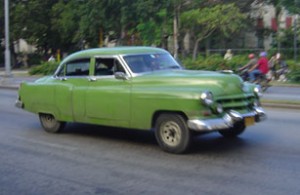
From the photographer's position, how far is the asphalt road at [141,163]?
6773 mm

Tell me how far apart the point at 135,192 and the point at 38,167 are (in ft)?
7.03

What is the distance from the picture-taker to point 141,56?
987cm

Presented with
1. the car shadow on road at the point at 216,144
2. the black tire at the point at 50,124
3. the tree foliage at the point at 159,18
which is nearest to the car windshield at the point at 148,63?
the car shadow on road at the point at 216,144

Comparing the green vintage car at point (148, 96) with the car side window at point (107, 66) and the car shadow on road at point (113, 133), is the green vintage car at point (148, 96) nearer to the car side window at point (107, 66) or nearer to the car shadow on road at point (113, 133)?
the car side window at point (107, 66)

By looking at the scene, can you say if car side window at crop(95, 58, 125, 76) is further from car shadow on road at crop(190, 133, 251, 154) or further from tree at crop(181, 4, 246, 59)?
tree at crop(181, 4, 246, 59)

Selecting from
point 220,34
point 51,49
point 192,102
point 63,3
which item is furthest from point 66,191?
point 51,49

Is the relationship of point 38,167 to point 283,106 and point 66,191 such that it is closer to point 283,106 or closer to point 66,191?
point 66,191

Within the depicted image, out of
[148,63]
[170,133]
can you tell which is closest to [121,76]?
[148,63]

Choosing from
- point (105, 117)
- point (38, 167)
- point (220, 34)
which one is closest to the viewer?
point (38, 167)

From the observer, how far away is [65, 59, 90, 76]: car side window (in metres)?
10.4

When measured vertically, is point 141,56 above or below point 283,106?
above

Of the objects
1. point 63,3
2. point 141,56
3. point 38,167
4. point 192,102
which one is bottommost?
point 38,167

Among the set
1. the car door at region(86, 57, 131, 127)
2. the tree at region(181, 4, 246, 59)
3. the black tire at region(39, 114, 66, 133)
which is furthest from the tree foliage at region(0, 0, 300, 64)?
the car door at region(86, 57, 131, 127)

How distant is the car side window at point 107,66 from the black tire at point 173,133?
4.59ft
